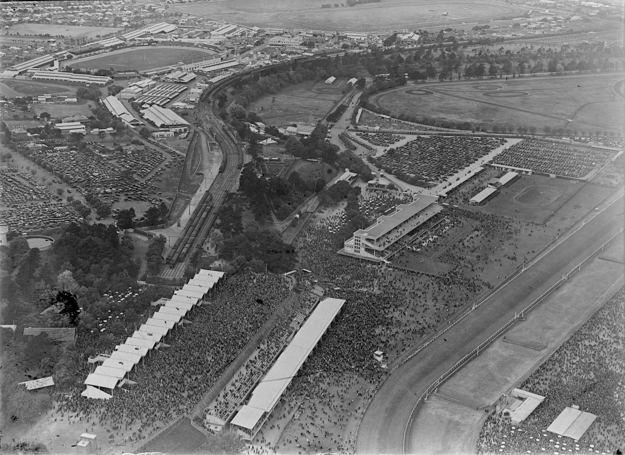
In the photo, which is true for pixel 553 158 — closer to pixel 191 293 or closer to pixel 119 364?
pixel 191 293

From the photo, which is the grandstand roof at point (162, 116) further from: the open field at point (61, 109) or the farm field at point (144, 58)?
the farm field at point (144, 58)

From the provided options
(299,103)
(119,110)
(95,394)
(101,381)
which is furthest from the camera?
(299,103)

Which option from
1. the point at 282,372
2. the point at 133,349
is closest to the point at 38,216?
the point at 133,349

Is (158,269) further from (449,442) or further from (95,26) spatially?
(95,26)

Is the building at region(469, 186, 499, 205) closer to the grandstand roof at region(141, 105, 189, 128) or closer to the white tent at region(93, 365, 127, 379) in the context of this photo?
the grandstand roof at region(141, 105, 189, 128)

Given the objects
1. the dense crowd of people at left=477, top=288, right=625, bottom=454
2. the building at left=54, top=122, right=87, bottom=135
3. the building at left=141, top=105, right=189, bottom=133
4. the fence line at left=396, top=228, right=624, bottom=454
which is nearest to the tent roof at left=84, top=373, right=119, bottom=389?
the fence line at left=396, top=228, right=624, bottom=454

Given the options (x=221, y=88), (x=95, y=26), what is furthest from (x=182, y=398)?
(x=95, y=26)

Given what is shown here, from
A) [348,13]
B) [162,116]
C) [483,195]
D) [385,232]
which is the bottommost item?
[348,13]
